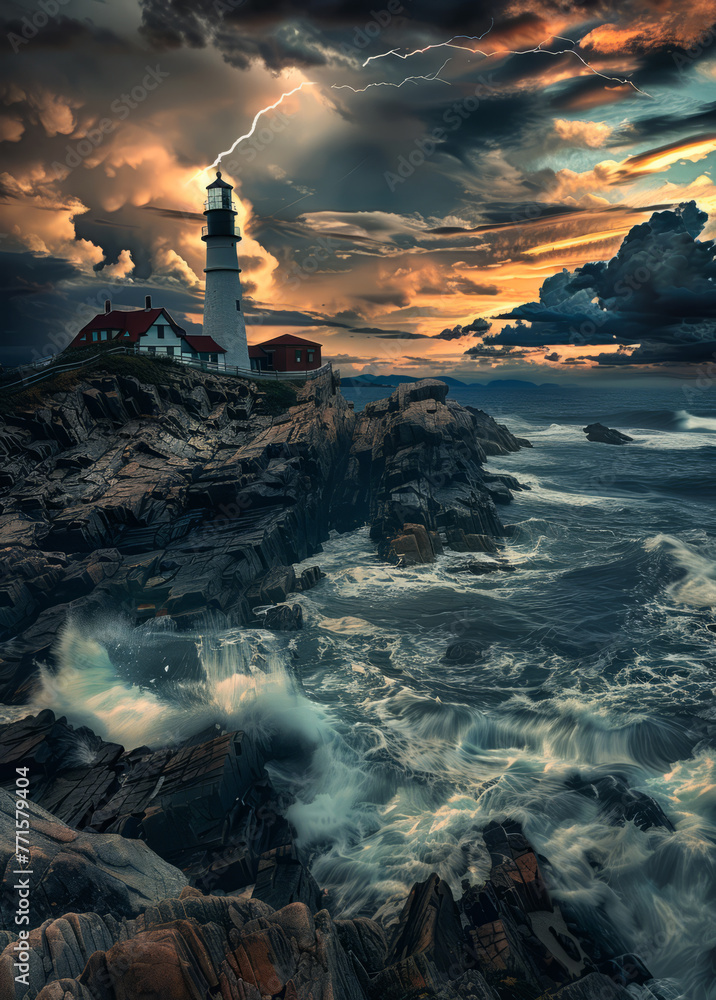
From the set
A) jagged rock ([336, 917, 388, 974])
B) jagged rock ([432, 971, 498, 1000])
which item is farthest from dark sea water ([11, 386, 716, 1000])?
jagged rock ([432, 971, 498, 1000])

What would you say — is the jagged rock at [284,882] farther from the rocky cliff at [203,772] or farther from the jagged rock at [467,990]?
the jagged rock at [467,990]

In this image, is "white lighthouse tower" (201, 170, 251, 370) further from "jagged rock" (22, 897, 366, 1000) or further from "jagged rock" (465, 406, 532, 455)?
"jagged rock" (22, 897, 366, 1000)

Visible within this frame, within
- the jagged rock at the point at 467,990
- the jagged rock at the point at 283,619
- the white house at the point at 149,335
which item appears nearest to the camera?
the jagged rock at the point at 467,990

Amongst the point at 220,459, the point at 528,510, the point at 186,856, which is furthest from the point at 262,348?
the point at 186,856

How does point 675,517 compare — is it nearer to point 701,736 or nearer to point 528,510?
point 528,510

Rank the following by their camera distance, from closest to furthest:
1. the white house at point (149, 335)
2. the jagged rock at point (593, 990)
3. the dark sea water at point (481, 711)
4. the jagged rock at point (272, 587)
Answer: the jagged rock at point (593, 990)
the dark sea water at point (481, 711)
the jagged rock at point (272, 587)
the white house at point (149, 335)

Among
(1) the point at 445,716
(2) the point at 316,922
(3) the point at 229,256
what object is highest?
(3) the point at 229,256

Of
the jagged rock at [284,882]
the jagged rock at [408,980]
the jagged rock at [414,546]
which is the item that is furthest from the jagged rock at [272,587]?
the jagged rock at [408,980]

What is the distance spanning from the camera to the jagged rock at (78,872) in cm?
895

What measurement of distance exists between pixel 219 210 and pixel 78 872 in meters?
56.8

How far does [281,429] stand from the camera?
142ft

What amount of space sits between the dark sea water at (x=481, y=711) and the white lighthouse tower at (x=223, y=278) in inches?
1250

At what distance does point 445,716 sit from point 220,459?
2699 cm

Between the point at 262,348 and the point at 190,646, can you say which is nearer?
the point at 190,646
